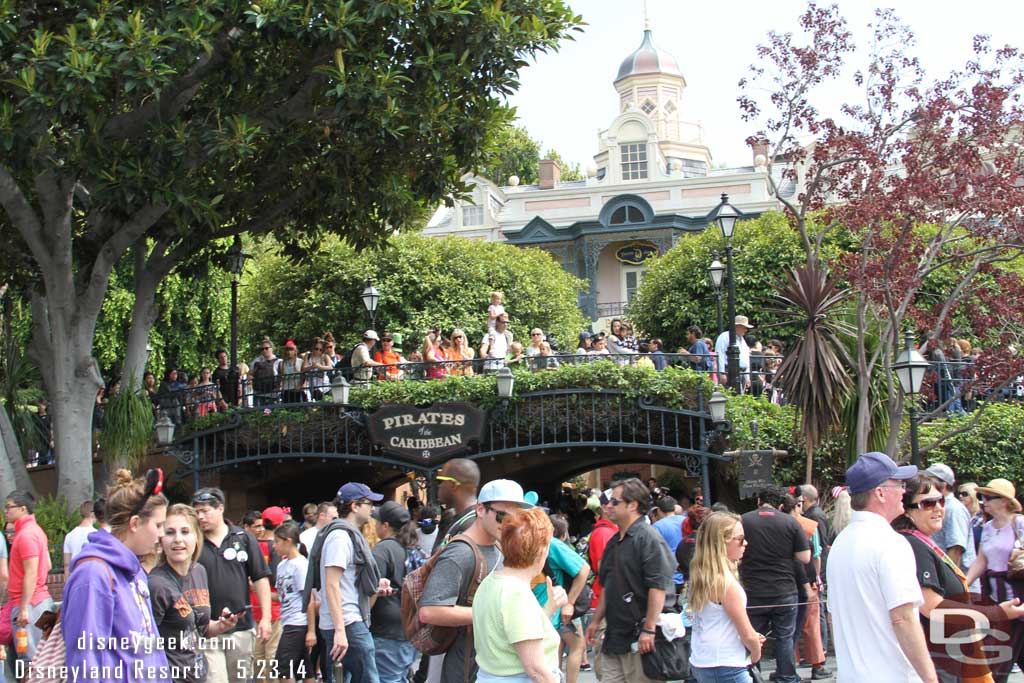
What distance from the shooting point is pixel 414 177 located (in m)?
17.7

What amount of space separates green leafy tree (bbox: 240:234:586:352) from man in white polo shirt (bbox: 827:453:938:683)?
Result: 1076 inches

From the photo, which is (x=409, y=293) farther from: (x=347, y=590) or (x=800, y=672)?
(x=347, y=590)

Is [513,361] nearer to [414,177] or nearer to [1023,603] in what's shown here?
[414,177]

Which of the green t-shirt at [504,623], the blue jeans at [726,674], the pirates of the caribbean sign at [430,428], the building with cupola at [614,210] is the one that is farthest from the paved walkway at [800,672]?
the building with cupola at [614,210]

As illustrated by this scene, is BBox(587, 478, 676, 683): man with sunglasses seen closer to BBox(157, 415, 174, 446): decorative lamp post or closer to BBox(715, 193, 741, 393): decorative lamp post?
BBox(715, 193, 741, 393): decorative lamp post

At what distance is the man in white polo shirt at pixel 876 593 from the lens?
16.2ft

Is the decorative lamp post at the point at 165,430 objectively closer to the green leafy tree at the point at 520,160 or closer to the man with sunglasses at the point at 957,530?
the man with sunglasses at the point at 957,530

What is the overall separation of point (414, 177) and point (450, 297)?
15362 mm

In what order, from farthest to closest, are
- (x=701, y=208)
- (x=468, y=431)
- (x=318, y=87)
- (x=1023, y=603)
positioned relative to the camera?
1. (x=701, y=208)
2. (x=468, y=431)
3. (x=318, y=87)
4. (x=1023, y=603)

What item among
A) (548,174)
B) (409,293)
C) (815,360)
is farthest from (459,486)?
(548,174)

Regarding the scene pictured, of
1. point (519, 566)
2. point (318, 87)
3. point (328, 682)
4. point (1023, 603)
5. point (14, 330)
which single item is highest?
point (318, 87)

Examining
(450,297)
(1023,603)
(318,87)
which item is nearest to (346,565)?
(1023,603)

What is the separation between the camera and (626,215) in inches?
1710

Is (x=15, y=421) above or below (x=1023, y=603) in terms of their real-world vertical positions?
above
